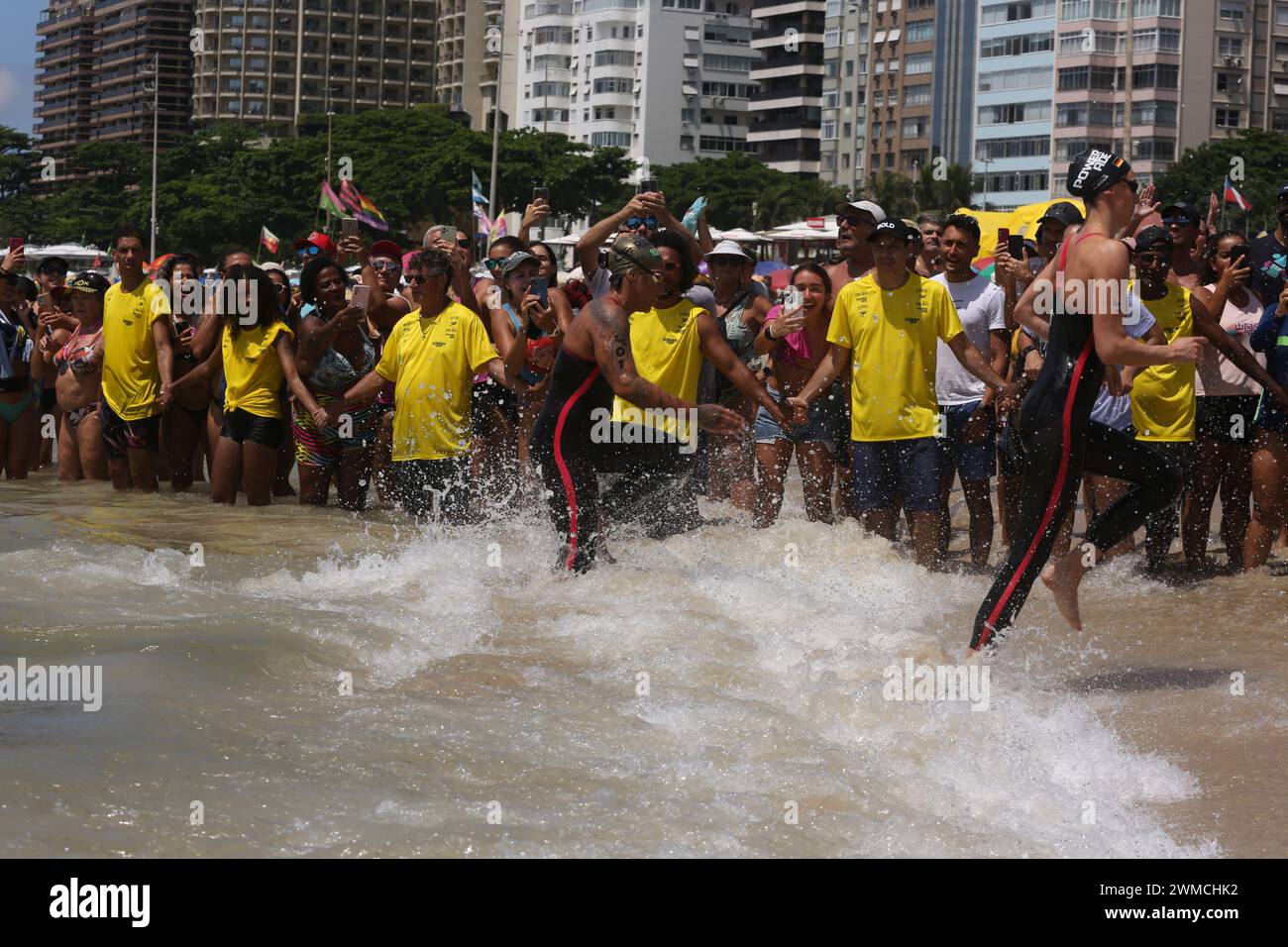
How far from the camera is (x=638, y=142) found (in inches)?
5138

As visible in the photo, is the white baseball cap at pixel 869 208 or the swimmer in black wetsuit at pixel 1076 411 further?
the white baseball cap at pixel 869 208

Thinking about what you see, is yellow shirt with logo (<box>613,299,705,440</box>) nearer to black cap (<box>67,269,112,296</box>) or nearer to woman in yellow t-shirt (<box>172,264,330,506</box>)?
woman in yellow t-shirt (<box>172,264,330,506</box>)

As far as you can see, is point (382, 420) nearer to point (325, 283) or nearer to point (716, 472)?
point (325, 283)

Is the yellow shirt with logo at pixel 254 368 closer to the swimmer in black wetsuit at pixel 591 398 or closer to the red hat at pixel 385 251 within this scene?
the red hat at pixel 385 251

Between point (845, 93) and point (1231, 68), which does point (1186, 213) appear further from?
point (845, 93)

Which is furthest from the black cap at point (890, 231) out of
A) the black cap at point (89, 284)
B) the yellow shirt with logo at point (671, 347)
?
the black cap at point (89, 284)

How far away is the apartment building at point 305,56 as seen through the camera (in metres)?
167

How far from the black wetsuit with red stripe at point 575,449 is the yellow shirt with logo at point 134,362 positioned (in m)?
5.09

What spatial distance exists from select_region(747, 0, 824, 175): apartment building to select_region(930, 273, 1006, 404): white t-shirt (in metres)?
122

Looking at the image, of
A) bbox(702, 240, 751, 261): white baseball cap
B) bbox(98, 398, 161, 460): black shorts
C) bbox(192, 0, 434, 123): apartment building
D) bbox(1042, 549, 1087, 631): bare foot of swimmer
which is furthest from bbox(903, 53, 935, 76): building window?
bbox(1042, 549, 1087, 631): bare foot of swimmer

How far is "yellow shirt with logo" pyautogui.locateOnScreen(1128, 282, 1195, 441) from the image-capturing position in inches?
346
